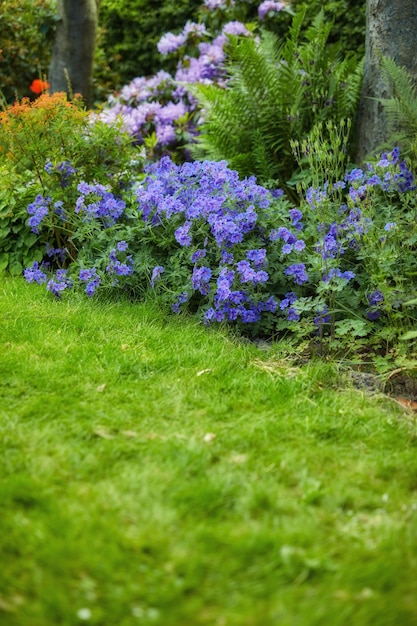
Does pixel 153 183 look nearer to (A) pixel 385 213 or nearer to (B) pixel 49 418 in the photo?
(A) pixel 385 213

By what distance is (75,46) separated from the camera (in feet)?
24.7

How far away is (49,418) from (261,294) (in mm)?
1583

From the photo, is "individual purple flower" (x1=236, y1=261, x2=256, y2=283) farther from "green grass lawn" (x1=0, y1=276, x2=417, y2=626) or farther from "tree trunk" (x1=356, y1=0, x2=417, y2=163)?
"tree trunk" (x1=356, y1=0, x2=417, y2=163)

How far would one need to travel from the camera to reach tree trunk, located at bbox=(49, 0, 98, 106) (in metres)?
7.39

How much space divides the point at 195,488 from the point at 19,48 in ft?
26.6

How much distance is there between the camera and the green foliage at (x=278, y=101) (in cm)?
529

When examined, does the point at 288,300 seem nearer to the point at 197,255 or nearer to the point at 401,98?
the point at 197,255

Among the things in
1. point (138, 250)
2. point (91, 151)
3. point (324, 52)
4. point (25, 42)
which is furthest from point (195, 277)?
point (25, 42)

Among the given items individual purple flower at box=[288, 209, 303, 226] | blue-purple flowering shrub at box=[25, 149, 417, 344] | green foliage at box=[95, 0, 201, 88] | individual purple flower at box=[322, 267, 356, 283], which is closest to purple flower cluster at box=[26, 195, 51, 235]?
blue-purple flowering shrub at box=[25, 149, 417, 344]

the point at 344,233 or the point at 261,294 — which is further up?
the point at 344,233

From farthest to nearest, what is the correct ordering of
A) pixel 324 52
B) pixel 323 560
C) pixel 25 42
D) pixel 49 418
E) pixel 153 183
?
pixel 25 42
pixel 324 52
pixel 153 183
pixel 49 418
pixel 323 560

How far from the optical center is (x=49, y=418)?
2969mm

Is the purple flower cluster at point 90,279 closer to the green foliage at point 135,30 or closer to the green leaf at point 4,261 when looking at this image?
the green leaf at point 4,261

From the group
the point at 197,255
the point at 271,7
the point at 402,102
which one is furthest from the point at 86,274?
the point at 271,7
